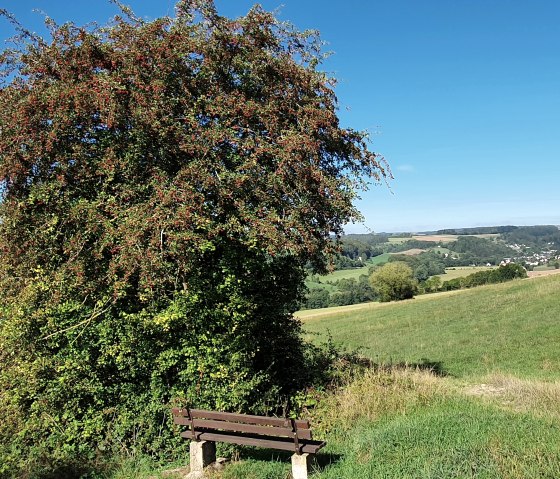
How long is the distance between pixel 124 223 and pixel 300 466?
4560 millimetres

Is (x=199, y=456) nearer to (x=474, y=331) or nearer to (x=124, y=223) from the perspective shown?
(x=124, y=223)

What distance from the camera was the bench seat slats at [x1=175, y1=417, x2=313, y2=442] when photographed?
5809 mm

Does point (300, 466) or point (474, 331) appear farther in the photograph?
point (474, 331)

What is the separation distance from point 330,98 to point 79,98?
4.97 m

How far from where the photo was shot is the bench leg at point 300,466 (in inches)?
227

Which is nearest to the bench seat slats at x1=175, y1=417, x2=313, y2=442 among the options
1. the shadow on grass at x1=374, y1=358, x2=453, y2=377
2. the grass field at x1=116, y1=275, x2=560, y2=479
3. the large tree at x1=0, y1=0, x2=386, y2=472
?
the grass field at x1=116, y1=275, x2=560, y2=479

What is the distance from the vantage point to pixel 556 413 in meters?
7.07

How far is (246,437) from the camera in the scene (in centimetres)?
646

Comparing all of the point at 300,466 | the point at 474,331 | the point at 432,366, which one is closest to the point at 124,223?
the point at 300,466

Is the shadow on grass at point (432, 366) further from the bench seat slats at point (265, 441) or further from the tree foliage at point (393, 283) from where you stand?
the tree foliage at point (393, 283)

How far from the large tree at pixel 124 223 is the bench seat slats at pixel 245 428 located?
123cm

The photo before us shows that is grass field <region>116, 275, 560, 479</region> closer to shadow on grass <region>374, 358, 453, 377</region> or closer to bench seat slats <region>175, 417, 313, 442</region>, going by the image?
shadow on grass <region>374, 358, 453, 377</region>

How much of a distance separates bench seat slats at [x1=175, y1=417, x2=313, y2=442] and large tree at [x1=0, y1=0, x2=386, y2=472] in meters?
1.23

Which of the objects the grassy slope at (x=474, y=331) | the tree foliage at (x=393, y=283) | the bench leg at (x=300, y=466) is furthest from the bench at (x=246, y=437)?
the tree foliage at (x=393, y=283)
